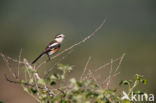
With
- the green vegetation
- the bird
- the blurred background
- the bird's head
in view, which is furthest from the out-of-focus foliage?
the blurred background

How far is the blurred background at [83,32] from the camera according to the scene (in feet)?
61.1

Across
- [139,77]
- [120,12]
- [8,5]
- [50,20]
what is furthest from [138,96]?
[120,12]

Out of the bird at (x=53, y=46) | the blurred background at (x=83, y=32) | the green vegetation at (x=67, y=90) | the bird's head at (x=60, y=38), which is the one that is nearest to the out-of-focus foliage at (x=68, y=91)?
the green vegetation at (x=67, y=90)

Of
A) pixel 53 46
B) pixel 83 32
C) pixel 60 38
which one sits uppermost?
pixel 83 32

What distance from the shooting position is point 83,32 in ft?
119

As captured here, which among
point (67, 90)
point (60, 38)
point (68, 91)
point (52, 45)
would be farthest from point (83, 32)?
point (68, 91)

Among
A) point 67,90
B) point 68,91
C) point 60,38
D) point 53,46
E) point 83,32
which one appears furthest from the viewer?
point 83,32

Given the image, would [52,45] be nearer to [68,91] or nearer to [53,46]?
[53,46]

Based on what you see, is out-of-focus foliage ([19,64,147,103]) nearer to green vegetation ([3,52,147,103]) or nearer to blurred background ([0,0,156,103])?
green vegetation ([3,52,147,103])

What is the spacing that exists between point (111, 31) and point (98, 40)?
21.1 feet

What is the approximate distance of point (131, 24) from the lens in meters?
46.7

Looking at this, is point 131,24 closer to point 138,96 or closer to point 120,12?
point 120,12

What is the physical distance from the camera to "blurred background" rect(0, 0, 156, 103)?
733 inches

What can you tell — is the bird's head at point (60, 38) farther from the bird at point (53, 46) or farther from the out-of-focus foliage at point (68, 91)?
the out-of-focus foliage at point (68, 91)
